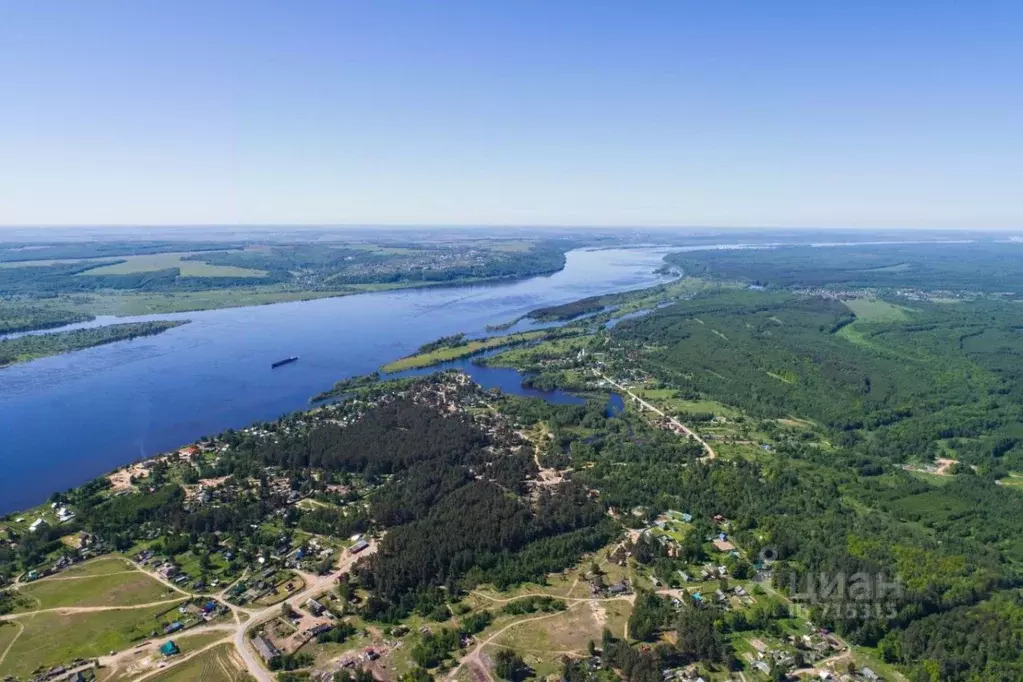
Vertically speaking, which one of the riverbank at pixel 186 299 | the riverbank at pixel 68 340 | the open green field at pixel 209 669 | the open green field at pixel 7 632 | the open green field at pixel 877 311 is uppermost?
the riverbank at pixel 186 299

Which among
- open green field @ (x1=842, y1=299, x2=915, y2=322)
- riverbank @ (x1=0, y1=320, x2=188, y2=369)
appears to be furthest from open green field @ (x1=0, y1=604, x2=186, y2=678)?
open green field @ (x1=842, y1=299, x2=915, y2=322)

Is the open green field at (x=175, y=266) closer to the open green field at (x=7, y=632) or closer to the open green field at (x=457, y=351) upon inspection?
the open green field at (x=457, y=351)

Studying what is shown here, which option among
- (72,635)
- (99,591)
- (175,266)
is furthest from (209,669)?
(175,266)

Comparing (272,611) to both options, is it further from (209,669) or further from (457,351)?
(457,351)

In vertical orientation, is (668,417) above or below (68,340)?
below

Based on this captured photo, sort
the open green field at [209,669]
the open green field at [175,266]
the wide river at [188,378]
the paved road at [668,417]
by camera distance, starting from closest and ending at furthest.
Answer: the open green field at [209,669] → the wide river at [188,378] → the paved road at [668,417] → the open green field at [175,266]

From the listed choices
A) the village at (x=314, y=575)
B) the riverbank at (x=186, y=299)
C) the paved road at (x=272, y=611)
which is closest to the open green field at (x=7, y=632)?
the village at (x=314, y=575)
